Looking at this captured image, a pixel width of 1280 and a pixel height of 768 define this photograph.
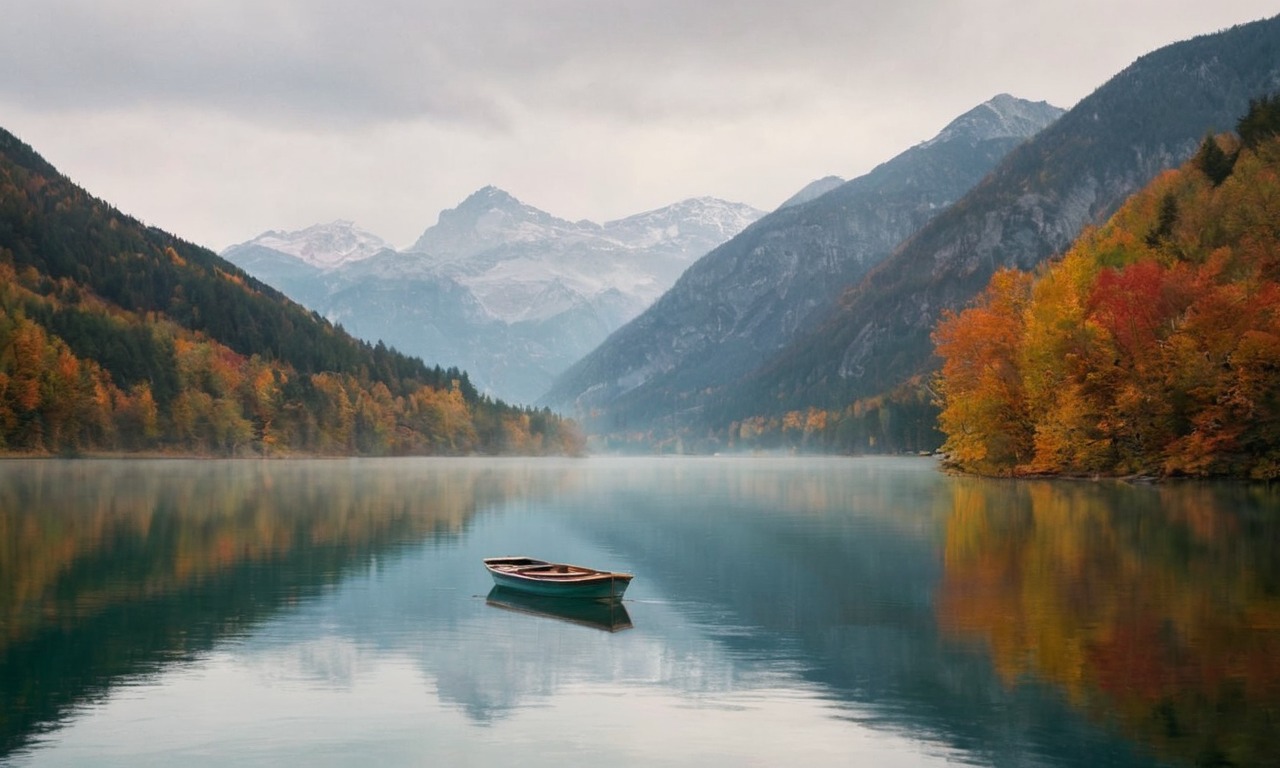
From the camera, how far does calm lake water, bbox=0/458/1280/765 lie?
23.0 metres

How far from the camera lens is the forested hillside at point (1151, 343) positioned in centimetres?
8788

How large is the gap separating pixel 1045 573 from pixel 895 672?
62.9ft

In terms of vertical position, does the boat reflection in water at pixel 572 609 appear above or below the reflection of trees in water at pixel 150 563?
below

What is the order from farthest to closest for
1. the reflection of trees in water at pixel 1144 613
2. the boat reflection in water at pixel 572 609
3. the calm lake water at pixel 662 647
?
the boat reflection in water at pixel 572 609, the reflection of trees in water at pixel 1144 613, the calm lake water at pixel 662 647

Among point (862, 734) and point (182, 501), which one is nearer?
point (862, 734)

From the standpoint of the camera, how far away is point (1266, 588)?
39281 mm

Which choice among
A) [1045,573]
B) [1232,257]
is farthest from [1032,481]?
[1045,573]

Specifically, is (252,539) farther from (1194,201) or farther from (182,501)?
(1194,201)

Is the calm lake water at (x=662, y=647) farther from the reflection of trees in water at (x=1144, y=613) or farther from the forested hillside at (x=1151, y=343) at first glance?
the forested hillside at (x=1151, y=343)

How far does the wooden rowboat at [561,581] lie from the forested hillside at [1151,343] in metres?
62.4

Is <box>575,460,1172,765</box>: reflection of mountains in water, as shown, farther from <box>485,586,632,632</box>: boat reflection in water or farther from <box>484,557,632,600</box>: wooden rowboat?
<box>484,557,632,600</box>: wooden rowboat

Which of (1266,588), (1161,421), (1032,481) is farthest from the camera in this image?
(1032,481)

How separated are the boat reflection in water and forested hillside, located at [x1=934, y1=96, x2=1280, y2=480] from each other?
63.1 meters

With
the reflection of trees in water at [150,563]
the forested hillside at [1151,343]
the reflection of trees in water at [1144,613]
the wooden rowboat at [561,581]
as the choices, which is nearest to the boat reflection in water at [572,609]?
the wooden rowboat at [561,581]
